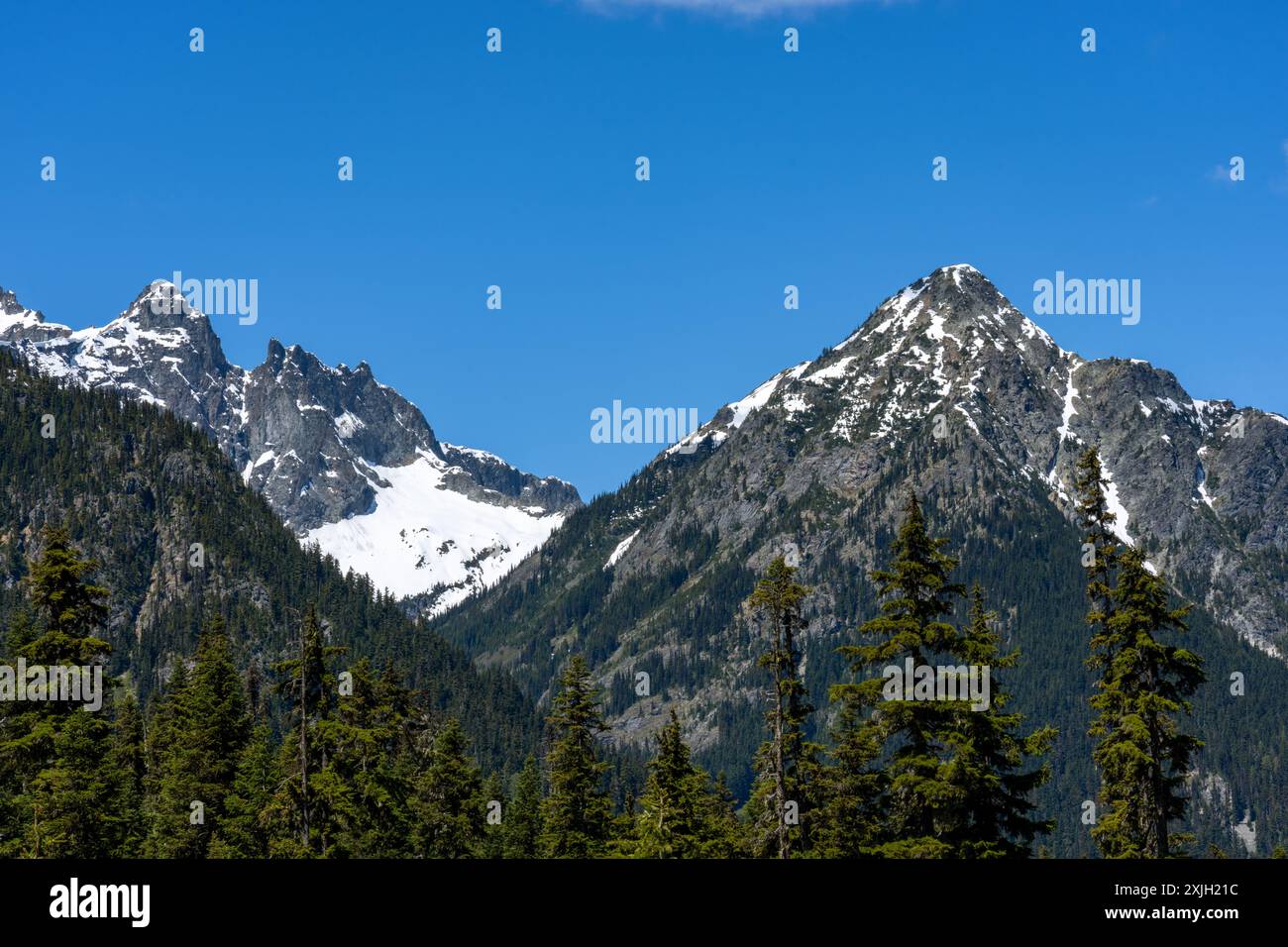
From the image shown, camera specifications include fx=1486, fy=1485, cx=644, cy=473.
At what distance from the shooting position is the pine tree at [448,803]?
7231 cm

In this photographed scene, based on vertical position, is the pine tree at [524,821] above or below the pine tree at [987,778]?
below

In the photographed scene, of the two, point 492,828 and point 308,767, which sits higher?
point 308,767

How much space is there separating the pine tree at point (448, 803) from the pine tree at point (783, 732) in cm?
2646

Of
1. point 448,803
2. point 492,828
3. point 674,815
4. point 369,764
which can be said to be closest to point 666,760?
point 674,815

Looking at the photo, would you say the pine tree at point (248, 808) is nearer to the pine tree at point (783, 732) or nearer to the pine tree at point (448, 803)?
the pine tree at point (448, 803)

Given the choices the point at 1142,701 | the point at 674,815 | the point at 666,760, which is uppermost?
the point at 1142,701

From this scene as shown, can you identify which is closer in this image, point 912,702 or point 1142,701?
point 912,702

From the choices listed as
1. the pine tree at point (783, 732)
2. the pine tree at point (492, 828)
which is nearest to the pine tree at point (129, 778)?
the pine tree at point (492, 828)

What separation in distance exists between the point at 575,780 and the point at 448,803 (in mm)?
8630

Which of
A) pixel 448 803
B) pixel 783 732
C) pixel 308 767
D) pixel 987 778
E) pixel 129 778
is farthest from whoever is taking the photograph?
pixel 448 803

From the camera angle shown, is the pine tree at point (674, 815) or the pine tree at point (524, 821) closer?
the pine tree at point (674, 815)

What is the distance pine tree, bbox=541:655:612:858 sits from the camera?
67.4m

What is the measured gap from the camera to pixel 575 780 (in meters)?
68.4

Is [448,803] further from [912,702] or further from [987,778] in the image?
[987,778]
